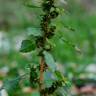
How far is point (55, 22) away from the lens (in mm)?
2348

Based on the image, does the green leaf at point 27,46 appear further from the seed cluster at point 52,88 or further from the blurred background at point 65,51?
the seed cluster at point 52,88

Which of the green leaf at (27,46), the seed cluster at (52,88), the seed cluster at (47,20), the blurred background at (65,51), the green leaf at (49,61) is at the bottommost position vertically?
the seed cluster at (52,88)

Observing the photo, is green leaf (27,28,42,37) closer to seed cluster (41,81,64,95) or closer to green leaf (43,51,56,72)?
green leaf (43,51,56,72)

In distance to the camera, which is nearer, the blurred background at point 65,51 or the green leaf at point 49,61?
the green leaf at point 49,61

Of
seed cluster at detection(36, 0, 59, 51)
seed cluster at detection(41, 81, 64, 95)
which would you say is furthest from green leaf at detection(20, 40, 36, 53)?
seed cluster at detection(41, 81, 64, 95)

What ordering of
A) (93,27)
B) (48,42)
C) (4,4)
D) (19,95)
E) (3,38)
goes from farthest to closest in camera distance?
(4,4)
(93,27)
(3,38)
(19,95)
(48,42)

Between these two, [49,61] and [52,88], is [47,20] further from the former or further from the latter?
[52,88]

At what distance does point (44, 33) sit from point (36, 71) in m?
0.17

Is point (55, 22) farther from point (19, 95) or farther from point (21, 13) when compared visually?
point (21, 13)

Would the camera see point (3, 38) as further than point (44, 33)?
Yes

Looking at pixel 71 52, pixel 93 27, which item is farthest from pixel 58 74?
pixel 93 27

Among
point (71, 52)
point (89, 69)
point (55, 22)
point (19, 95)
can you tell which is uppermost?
point (71, 52)

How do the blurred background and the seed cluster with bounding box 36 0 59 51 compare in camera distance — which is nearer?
the seed cluster with bounding box 36 0 59 51

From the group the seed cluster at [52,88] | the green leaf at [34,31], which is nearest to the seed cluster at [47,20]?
the green leaf at [34,31]
